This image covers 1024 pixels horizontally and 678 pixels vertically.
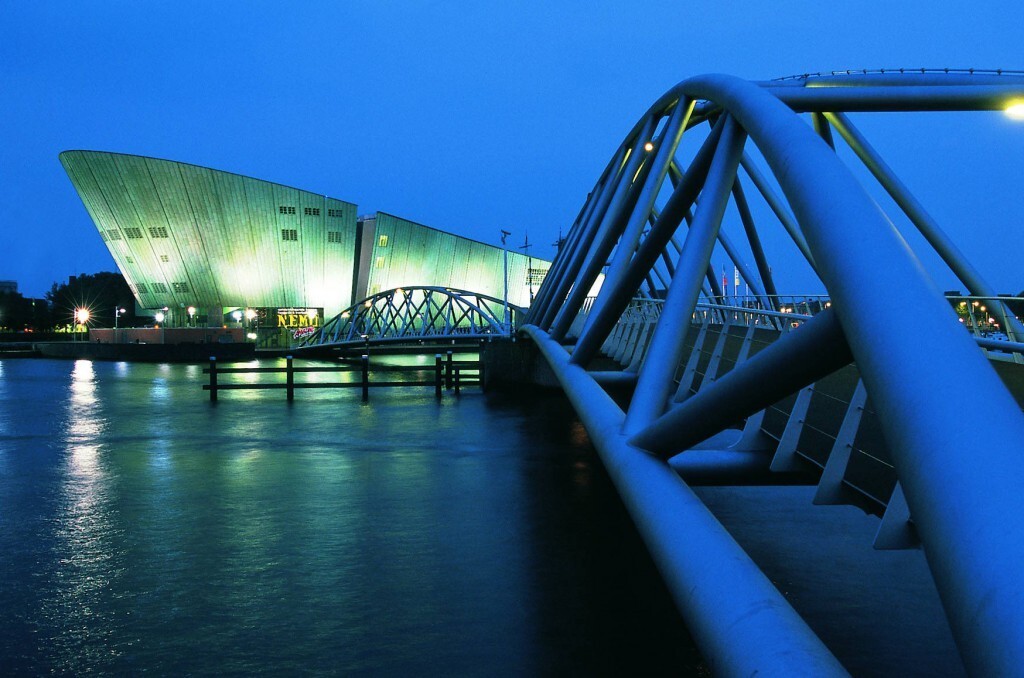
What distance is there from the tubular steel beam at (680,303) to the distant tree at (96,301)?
138m

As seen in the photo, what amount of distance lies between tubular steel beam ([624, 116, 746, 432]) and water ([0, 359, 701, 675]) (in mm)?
2902

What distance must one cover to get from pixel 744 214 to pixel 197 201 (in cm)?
7061

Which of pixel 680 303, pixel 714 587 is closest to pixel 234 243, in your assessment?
pixel 680 303

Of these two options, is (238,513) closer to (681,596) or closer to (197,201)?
(681,596)

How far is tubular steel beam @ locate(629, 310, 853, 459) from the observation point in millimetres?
2996

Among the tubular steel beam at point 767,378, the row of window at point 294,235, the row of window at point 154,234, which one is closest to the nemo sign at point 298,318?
the row of window at point 294,235

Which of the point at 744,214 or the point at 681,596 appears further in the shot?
the point at 744,214

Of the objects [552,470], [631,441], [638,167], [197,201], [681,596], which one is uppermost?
[197,201]

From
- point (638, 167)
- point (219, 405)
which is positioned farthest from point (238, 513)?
point (219, 405)

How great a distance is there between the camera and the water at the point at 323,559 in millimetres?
7723

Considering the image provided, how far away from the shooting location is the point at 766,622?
10.2ft

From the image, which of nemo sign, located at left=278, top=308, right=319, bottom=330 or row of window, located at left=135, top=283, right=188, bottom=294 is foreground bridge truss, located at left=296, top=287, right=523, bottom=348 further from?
row of window, located at left=135, top=283, right=188, bottom=294

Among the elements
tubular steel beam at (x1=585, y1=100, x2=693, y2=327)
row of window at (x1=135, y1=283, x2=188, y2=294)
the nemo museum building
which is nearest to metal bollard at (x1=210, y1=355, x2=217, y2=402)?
tubular steel beam at (x1=585, y1=100, x2=693, y2=327)

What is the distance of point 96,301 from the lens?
133250 mm
